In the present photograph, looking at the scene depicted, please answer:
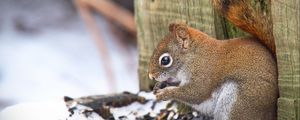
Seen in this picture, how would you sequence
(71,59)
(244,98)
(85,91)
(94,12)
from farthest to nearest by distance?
(94,12) < (71,59) < (85,91) < (244,98)

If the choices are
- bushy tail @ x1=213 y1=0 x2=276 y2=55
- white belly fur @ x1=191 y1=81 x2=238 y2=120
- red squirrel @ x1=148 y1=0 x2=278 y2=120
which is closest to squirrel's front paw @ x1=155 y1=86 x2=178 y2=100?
red squirrel @ x1=148 y1=0 x2=278 y2=120

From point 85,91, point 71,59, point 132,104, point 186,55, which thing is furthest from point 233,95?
point 71,59

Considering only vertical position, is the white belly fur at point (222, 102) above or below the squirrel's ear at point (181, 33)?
below

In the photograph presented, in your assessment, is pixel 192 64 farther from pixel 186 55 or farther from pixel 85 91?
pixel 85 91

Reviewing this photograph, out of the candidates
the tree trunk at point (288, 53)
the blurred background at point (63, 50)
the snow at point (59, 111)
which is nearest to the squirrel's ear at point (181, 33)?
the tree trunk at point (288, 53)

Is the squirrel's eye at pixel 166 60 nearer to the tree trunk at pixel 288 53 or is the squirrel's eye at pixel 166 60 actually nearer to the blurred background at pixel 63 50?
the tree trunk at pixel 288 53

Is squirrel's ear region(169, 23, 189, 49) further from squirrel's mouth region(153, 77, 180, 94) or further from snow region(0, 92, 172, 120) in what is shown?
snow region(0, 92, 172, 120)

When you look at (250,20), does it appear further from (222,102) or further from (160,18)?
(160,18)
